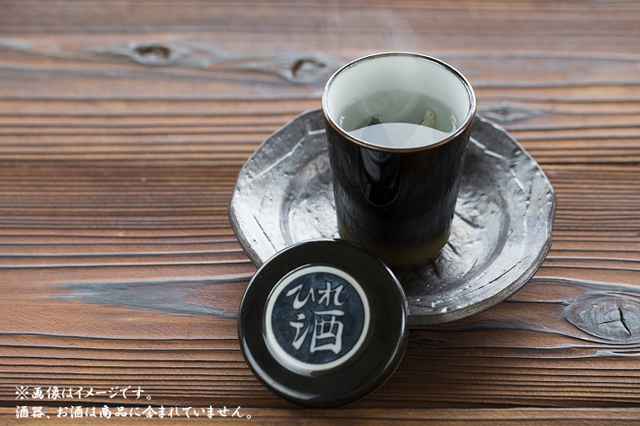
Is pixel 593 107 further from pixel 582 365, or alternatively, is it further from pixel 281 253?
pixel 281 253

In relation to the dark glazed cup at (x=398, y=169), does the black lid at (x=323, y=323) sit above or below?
below

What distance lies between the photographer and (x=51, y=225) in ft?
3.16

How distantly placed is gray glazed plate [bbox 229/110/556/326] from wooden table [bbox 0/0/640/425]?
0.09 meters

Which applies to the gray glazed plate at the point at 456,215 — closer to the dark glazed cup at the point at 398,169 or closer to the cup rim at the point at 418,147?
Result: the dark glazed cup at the point at 398,169

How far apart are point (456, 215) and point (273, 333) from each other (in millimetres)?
373

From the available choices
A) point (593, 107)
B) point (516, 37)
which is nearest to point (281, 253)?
point (593, 107)

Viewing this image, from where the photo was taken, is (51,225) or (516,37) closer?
(51,225)

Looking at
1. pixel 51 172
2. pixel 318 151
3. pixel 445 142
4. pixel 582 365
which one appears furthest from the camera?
pixel 51 172

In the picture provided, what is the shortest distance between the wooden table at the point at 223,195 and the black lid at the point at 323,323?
10 centimetres

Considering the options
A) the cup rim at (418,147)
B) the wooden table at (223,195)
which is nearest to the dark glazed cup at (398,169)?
the cup rim at (418,147)

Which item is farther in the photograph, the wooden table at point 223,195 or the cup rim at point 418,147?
the wooden table at point 223,195

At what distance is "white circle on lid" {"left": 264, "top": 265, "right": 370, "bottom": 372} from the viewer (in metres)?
0.65

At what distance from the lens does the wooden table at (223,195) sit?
737 millimetres

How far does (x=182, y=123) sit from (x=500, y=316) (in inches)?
28.7
